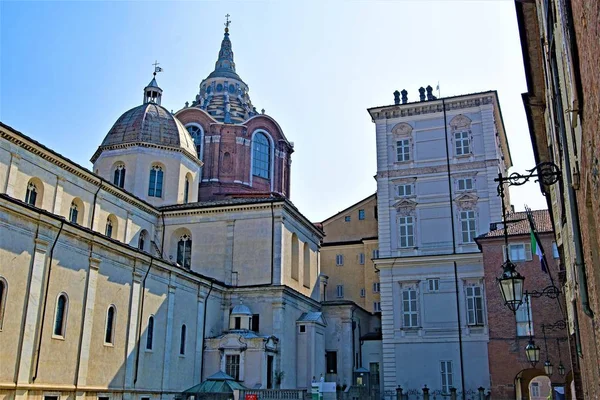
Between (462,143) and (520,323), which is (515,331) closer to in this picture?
(520,323)

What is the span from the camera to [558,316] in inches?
1125

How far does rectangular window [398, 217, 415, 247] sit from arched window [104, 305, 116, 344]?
17582mm

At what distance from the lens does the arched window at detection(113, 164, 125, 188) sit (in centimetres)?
3797

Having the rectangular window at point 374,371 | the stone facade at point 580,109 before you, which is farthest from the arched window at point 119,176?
the stone facade at point 580,109

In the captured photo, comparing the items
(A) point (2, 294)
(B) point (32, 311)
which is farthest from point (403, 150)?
(A) point (2, 294)

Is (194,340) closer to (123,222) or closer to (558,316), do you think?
(123,222)

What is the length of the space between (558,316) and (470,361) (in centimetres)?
642

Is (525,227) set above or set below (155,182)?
below

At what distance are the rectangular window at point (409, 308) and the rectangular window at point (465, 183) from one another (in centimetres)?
670

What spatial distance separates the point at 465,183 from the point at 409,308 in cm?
801

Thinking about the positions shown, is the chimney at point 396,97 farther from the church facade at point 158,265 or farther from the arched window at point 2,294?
the arched window at point 2,294

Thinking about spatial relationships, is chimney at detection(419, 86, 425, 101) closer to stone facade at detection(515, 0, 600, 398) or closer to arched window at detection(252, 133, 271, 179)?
arched window at detection(252, 133, 271, 179)

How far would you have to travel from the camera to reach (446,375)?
1326 inches

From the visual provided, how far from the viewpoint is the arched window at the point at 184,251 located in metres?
37.0
